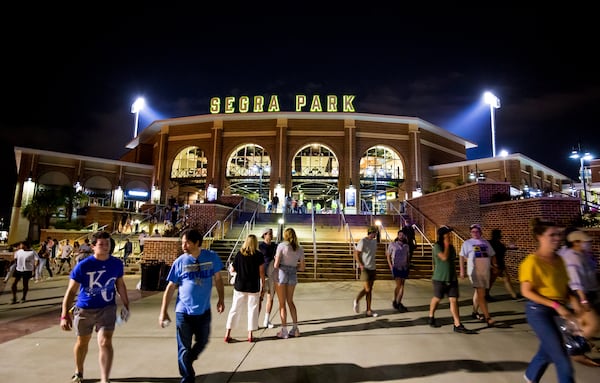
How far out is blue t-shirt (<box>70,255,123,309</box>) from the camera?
143 inches

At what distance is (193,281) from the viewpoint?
3.63 m

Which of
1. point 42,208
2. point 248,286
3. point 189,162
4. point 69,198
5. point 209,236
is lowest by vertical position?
point 248,286

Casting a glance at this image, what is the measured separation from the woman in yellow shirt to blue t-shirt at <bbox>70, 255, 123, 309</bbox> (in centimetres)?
416

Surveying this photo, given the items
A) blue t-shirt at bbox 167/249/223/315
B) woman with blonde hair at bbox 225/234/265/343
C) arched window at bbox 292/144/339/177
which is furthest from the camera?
arched window at bbox 292/144/339/177

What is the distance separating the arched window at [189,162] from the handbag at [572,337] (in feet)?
112

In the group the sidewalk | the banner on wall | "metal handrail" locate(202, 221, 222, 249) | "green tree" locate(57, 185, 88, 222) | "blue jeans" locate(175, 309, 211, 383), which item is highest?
the banner on wall

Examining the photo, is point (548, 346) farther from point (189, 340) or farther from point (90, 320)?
point (90, 320)

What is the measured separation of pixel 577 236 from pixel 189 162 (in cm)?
3507

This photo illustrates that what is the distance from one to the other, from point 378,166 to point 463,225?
2099 cm

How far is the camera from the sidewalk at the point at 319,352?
3881mm

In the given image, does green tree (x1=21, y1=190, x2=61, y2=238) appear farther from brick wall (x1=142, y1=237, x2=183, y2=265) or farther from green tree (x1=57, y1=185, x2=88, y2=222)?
brick wall (x1=142, y1=237, x2=183, y2=265)

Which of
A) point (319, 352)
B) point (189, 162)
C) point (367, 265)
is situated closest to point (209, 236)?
point (367, 265)

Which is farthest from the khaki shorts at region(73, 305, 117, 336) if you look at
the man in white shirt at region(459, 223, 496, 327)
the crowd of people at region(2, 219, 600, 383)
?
the man in white shirt at region(459, 223, 496, 327)

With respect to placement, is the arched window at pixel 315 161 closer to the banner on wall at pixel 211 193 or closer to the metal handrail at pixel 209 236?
the banner on wall at pixel 211 193
